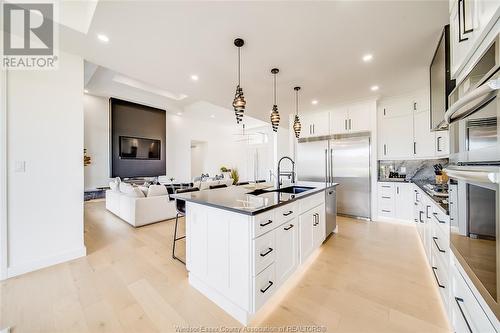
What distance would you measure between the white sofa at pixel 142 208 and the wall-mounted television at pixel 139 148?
8.35ft

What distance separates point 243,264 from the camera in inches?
54.9

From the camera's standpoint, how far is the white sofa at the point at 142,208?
363cm

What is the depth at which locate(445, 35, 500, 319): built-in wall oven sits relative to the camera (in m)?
0.69

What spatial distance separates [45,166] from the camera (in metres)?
2.26

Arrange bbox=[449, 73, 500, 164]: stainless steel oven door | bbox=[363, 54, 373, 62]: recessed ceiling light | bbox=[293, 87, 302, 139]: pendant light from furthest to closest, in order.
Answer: bbox=[293, 87, 302, 139]: pendant light
bbox=[363, 54, 373, 62]: recessed ceiling light
bbox=[449, 73, 500, 164]: stainless steel oven door

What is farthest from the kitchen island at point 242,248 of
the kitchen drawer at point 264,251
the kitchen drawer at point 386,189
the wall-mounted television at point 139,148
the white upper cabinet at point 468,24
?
the wall-mounted television at point 139,148

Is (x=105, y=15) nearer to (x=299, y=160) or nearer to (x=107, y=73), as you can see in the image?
(x=107, y=73)

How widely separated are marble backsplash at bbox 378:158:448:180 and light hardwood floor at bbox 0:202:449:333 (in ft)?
6.57

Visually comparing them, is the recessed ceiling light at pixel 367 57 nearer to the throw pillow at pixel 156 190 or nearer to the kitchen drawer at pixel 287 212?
the kitchen drawer at pixel 287 212

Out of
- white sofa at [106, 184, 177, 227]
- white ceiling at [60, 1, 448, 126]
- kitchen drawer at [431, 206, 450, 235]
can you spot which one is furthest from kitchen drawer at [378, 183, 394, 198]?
white sofa at [106, 184, 177, 227]

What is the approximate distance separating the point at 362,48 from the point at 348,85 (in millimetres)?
1104

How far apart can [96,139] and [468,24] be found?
816 cm

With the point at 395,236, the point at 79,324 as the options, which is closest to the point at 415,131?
the point at 395,236

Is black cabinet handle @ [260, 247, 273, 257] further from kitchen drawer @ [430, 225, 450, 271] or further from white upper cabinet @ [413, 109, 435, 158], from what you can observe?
white upper cabinet @ [413, 109, 435, 158]
